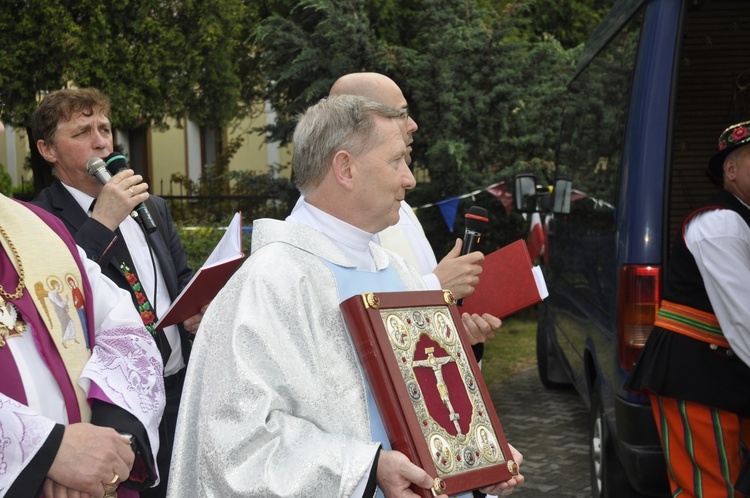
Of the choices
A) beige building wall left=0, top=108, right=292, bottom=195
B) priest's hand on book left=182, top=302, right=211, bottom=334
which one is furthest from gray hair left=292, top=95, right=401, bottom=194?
beige building wall left=0, top=108, right=292, bottom=195

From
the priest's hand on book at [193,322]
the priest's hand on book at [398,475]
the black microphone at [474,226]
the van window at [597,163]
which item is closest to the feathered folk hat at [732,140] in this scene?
the van window at [597,163]

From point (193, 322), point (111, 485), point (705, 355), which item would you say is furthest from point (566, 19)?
point (111, 485)

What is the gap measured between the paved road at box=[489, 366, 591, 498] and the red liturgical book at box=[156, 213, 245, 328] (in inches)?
135

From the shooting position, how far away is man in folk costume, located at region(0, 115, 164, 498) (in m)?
2.14

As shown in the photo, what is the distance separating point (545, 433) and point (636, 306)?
3.57m

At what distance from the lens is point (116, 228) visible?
132 inches

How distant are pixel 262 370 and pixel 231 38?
11.4 m

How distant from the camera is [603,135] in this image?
17.2ft

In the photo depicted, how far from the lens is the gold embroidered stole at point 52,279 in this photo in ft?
7.72

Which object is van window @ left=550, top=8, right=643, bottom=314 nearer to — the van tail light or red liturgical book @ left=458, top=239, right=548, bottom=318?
the van tail light

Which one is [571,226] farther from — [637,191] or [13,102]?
[13,102]

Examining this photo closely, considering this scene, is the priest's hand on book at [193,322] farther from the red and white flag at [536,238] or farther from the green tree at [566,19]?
the green tree at [566,19]

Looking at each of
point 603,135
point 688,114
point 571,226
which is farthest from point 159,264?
point 688,114

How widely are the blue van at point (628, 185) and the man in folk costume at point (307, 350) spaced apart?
1.92 metres
